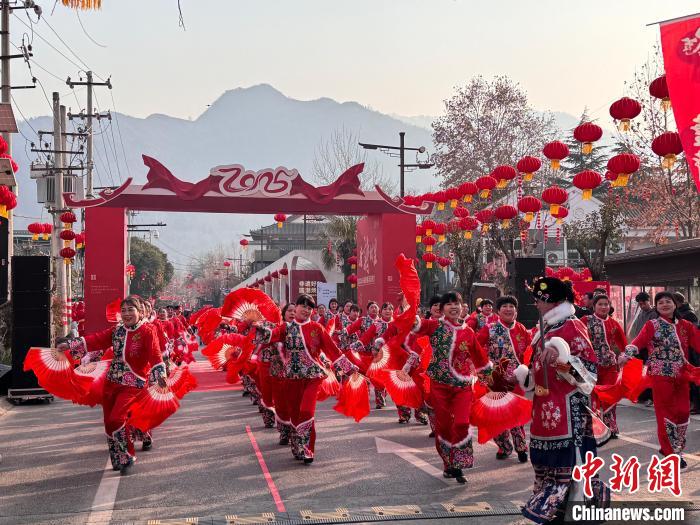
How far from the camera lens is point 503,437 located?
8.82 m

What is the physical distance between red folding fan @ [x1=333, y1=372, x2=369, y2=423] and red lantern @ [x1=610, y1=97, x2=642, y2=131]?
16.7ft

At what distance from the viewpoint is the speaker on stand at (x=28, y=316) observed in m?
15.1

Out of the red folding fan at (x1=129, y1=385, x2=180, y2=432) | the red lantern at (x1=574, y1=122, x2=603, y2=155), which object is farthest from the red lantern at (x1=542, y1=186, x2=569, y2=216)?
the red folding fan at (x1=129, y1=385, x2=180, y2=432)

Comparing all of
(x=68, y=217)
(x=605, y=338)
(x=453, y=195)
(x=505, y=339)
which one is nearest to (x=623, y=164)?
(x=605, y=338)

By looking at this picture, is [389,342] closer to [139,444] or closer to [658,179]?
[139,444]

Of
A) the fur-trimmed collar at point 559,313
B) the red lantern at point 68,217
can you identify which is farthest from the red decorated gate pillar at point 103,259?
the fur-trimmed collar at point 559,313

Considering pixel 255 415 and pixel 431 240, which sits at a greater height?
pixel 431 240

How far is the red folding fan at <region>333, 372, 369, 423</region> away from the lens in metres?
9.34

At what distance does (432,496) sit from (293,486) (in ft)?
4.28

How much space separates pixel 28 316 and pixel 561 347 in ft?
39.7

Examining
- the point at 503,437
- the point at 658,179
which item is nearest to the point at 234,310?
the point at 503,437

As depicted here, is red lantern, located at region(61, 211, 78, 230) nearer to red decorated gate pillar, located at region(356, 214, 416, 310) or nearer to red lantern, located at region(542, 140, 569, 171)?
red decorated gate pillar, located at region(356, 214, 416, 310)

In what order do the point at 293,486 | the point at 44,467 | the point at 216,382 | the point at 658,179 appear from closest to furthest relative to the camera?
1. the point at 293,486
2. the point at 44,467
3. the point at 216,382
4. the point at 658,179

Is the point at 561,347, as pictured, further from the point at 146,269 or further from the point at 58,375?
the point at 146,269
